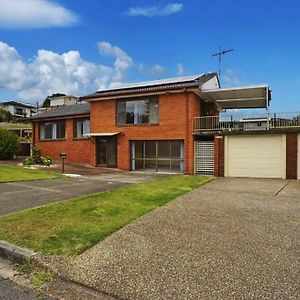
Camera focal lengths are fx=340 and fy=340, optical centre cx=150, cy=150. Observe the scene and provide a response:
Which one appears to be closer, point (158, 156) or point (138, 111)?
point (158, 156)

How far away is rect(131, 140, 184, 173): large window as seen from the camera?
21359 millimetres

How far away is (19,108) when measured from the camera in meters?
87.4

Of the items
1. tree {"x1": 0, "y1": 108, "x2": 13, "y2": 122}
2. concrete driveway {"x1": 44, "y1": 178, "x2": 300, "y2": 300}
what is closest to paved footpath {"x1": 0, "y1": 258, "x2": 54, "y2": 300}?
concrete driveway {"x1": 44, "y1": 178, "x2": 300, "y2": 300}

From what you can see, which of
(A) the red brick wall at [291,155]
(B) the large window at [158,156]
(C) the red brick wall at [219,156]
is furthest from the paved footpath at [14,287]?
(B) the large window at [158,156]

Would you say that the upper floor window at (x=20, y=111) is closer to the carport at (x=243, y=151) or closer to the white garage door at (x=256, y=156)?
the carport at (x=243, y=151)

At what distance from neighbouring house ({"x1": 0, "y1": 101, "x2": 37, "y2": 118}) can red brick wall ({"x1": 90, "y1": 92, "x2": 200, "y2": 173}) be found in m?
64.8

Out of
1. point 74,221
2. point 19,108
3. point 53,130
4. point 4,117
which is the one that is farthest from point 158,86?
point 19,108

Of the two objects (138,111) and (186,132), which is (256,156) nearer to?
(186,132)

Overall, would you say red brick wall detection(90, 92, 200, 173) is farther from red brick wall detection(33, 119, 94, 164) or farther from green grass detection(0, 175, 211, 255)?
green grass detection(0, 175, 211, 255)

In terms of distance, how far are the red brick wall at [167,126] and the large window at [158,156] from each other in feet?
1.69

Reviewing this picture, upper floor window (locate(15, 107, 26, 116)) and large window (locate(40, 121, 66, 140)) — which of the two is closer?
large window (locate(40, 121, 66, 140))

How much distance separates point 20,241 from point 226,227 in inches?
156

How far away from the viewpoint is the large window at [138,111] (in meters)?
21.7

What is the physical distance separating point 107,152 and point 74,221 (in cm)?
1708
